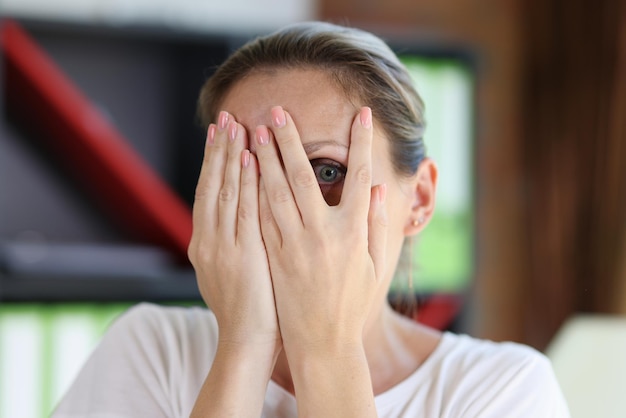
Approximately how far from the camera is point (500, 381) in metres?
1.15

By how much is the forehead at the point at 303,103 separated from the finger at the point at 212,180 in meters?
0.04

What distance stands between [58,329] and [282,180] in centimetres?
146

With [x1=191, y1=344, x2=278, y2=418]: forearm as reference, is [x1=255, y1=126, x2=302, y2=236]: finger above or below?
above

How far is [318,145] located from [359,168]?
7cm

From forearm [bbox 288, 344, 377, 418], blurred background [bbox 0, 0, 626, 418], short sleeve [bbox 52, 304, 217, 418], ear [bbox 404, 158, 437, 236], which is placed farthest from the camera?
blurred background [bbox 0, 0, 626, 418]

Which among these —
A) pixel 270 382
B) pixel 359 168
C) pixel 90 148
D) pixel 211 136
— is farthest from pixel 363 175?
pixel 90 148

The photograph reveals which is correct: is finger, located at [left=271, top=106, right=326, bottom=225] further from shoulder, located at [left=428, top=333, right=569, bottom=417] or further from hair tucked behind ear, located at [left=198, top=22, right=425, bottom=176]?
shoulder, located at [left=428, top=333, right=569, bottom=417]

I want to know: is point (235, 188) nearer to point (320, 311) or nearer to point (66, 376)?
point (320, 311)

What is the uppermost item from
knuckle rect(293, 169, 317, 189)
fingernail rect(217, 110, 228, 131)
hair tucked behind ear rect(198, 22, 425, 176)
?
hair tucked behind ear rect(198, 22, 425, 176)

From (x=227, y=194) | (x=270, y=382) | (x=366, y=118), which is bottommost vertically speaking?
(x=270, y=382)

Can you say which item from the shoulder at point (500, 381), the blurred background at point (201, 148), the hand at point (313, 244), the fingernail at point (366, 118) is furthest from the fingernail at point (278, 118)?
the blurred background at point (201, 148)

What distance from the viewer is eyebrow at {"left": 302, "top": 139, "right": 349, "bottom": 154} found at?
112 centimetres

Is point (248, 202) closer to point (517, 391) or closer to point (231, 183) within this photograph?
point (231, 183)

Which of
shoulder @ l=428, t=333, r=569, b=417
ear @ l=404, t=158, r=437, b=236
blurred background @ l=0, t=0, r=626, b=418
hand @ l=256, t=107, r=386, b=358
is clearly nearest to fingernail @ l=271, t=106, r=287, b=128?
hand @ l=256, t=107, r=386, b=358
